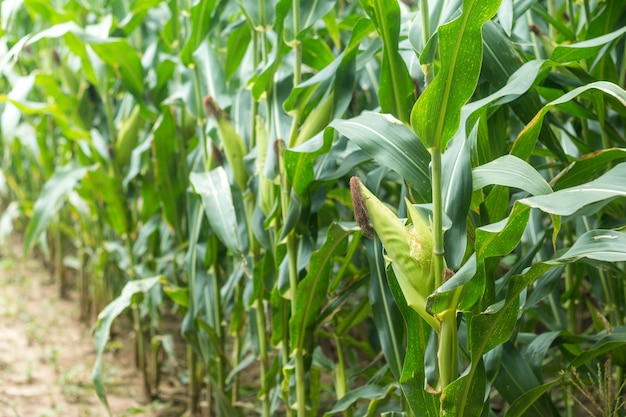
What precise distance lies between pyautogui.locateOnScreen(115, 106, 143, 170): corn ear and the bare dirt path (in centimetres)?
66

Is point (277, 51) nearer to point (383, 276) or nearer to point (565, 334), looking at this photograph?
point (383, 276)

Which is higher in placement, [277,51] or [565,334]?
[277,51]

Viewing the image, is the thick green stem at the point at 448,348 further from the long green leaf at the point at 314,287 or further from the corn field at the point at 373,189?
the long green leaf at the point at 314,287

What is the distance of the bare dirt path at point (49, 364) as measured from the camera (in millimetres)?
2332

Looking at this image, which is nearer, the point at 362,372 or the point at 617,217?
the point at 617,217

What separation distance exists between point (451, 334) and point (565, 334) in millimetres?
347

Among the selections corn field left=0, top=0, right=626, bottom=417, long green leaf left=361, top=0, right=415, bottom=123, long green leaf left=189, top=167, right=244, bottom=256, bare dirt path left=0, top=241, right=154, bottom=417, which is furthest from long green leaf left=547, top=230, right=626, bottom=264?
bare dirt path left=0, top=241, right=154, bottom=417

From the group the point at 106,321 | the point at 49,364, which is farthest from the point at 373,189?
the point at 49,364

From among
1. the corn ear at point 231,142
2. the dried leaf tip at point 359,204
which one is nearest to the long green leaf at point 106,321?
the corn ear at point 231,142

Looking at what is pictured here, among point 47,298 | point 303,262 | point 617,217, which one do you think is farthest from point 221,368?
point 47,298

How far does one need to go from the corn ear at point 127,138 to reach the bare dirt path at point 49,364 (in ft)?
2.16

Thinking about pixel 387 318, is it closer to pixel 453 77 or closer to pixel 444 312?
pixel 444 312

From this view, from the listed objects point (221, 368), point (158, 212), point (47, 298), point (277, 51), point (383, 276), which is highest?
point (277, 51)

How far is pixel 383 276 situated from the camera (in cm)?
128
